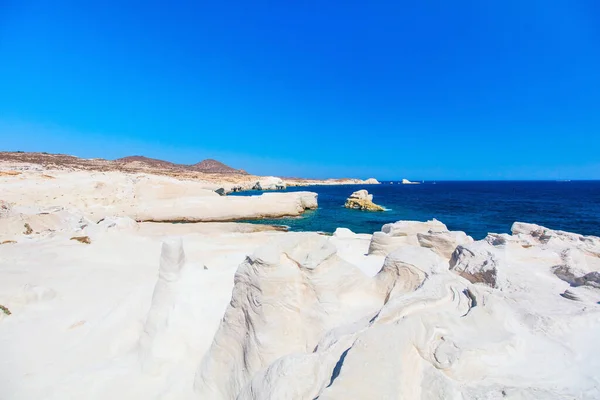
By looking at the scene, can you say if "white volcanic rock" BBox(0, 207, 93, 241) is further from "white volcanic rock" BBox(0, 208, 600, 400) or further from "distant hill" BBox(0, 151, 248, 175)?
"distant hill" BBox(0, 151, 248, 175)

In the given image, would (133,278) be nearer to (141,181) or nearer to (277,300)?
(277,300)

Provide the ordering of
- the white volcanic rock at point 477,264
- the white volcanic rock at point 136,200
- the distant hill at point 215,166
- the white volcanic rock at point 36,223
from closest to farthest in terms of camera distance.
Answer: the white volcanic rock at point 477,264 → the white volcanic rock at point 36,223 → the white volcanic rock at point 136,200 → the distant hill at point 215,166

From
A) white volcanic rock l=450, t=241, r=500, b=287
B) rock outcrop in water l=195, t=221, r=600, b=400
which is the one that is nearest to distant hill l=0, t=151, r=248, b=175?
rock outcrop in water l=195, t=221, r=600, b=400

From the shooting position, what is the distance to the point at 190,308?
561cm

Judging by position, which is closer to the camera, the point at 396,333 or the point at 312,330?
the point at 396,333

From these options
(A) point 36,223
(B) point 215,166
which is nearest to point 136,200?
(A) point 36,223

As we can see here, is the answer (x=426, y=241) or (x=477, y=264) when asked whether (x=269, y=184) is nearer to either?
(x=426, y=241)

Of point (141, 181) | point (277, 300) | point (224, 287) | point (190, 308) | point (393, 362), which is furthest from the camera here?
point (141, 181)

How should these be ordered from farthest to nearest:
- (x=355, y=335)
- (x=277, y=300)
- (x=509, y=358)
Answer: (x=277, y=300)
(x=355, y=335)
(x=509, y=358)

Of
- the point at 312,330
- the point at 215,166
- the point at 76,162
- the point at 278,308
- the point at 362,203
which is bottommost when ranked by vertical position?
the point at 312,330

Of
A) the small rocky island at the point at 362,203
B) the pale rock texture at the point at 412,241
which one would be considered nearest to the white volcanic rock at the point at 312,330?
the pale rock texture at the point at 412,241

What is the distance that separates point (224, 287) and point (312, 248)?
2.28 meters

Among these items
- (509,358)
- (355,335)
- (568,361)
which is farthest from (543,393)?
(355,335)

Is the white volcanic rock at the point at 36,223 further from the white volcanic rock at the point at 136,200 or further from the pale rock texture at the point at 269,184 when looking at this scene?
the pale rock texture at the point at 269,184
